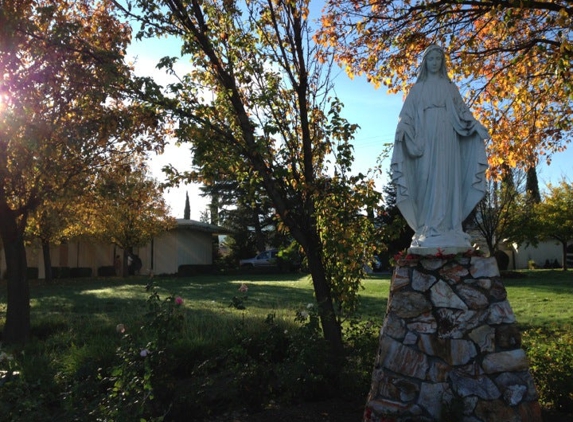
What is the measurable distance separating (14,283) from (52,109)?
3354 millimetres

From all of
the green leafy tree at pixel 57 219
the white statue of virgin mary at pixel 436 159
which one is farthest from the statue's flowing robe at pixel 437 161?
the green leafy tree at pixel 57 219

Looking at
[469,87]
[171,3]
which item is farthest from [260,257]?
[171,3]

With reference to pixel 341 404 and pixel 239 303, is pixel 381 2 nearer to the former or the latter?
pixel 239 303

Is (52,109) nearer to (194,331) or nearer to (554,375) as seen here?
(194,331)

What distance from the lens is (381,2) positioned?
848 centimetres

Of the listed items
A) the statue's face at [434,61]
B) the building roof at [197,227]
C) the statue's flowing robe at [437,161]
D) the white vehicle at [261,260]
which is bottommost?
the white vehicle at [261,260]

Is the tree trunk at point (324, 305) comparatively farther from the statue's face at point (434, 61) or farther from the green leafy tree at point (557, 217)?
the green leafy tree at point (557, 217)

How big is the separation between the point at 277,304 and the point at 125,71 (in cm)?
719

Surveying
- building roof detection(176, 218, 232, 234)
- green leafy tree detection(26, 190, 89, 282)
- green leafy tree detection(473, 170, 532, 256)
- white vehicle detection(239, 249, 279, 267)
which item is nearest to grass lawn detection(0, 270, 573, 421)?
green leafy tree detection(26, 190, 89, 282)

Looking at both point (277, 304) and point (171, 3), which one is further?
point (277, 304)

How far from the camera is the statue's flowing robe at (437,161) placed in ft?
15.1

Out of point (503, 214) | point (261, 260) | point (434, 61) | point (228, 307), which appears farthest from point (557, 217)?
point (434, 61)

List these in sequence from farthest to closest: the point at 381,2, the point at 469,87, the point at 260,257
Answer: the point at 260,257, the point at 469,87, the point at 381,2

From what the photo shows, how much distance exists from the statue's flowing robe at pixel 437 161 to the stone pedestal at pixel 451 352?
0.39 m
